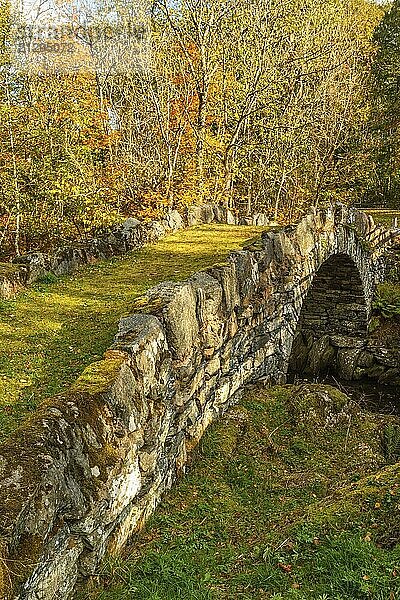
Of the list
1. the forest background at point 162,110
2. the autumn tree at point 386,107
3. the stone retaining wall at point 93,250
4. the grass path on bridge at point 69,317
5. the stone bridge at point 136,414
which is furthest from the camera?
the autumn tree at point 386,107

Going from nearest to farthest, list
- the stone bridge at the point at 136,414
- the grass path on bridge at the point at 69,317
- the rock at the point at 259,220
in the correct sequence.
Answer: the stone bridge at the point at 136,414
the grass path on bridge at the point at 69,317
the rock at the point at 259,220

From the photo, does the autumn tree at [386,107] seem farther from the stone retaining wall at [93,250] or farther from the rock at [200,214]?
the stone retaining wall at [93,250]

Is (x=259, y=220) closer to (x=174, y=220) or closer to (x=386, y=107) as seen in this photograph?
(x=174, y=220)

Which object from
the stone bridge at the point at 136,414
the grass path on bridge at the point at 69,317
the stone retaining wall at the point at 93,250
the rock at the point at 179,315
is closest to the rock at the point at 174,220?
the stone retaining wall at the point at 93,250

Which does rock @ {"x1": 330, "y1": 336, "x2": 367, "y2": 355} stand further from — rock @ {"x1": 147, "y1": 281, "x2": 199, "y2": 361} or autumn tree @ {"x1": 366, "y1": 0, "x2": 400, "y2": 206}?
autumn tree @ {"x1": 366, "y1": 0, "x2": 400, "y2": 206}

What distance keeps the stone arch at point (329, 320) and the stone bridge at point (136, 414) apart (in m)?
6.65

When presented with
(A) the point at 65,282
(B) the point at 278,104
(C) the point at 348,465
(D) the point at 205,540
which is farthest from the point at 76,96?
(D) the point at 205,540

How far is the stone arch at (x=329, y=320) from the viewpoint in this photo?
59.5ft

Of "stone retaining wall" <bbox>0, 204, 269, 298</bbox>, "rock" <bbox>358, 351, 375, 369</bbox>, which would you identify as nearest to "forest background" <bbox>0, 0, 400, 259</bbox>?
"stone retaining wall" <bbox>0, 204, 269, 298</bbox>

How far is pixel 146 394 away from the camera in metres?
5.05

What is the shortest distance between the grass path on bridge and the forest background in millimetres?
4263

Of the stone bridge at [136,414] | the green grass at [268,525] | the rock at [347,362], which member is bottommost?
the rock at [347,362]

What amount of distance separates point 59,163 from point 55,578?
14.8 m

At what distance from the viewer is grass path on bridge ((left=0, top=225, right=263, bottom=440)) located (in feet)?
17.6
